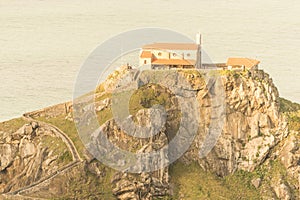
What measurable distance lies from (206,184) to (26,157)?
1823cm

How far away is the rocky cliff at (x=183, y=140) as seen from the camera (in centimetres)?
7294

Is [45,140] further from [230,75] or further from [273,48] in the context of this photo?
[273,48]

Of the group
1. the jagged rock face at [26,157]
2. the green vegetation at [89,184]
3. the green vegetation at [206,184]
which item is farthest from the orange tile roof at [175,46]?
the green vegetation at [89,184]

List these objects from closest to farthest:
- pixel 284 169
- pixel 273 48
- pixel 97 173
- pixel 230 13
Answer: pixel 97 173 → pixel 284 169 → pixel 273 48 → pixel 230 13

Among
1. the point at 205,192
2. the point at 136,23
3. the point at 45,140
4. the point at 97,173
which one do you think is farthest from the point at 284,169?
the point at 136,23

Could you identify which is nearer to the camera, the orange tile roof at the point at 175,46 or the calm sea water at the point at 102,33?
the orange tile roof at the point at 175,46

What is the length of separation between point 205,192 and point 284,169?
9.31 m

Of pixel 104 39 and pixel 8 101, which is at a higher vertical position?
pixel 104 39

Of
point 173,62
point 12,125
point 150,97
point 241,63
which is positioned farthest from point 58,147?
point 241,63

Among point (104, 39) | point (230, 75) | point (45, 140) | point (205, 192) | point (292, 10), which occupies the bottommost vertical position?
point (205, 192)

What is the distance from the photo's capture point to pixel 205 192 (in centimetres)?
7306

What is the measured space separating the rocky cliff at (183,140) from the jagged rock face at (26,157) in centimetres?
10

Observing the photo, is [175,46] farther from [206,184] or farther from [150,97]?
[206,184]

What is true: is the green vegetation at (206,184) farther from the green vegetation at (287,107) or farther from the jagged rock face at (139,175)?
the green vegetation at (287,107)
